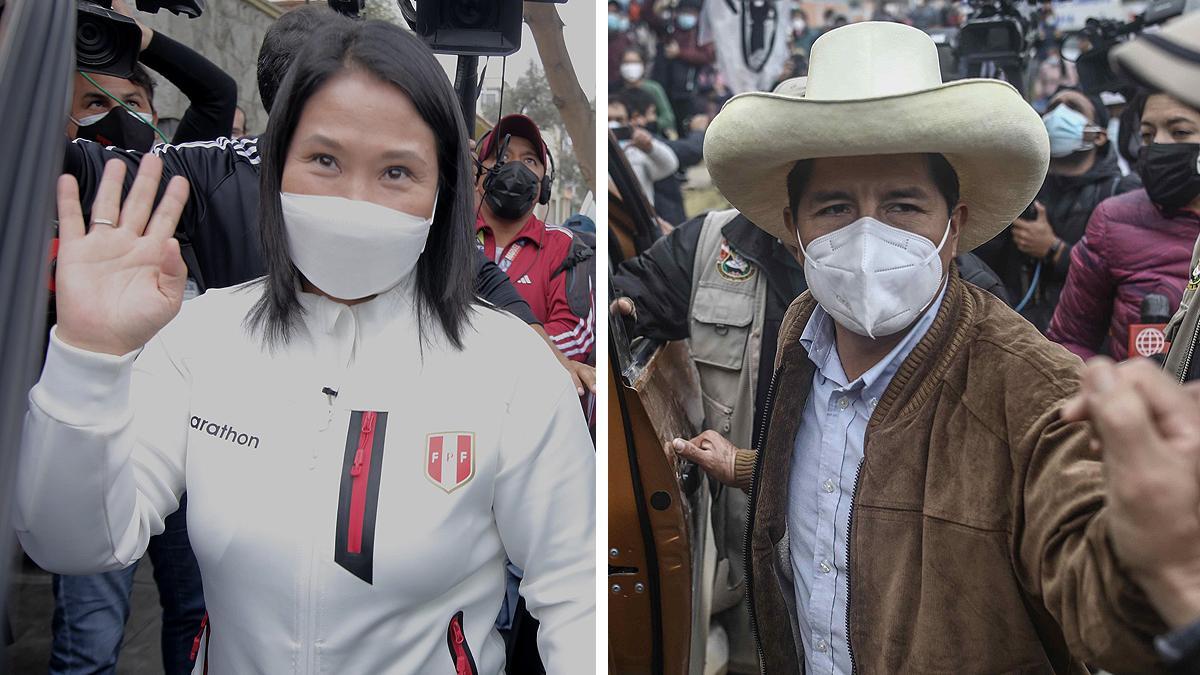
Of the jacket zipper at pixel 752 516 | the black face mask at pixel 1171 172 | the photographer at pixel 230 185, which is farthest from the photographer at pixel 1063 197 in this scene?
the photographer at pixel 230 185

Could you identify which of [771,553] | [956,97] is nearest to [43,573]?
[771,553]

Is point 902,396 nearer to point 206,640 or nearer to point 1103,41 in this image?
point 206,640

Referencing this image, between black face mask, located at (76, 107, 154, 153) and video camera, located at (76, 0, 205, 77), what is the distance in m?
0.09

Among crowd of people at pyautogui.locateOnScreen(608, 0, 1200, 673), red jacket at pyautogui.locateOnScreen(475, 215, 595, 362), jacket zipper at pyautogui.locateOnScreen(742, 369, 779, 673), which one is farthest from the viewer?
red jacket at pyautogui.locateOnScreen(475, 215, 595, 362)

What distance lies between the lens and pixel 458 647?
6.16 ft

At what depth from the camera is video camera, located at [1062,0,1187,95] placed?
8.37 ft

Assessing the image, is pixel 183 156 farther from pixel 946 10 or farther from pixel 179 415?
pixel 946 10

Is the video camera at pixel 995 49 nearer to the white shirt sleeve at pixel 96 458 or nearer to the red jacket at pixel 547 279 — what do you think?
the red jacket at pixel 547 279

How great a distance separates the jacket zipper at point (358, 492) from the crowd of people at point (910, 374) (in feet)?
2.36

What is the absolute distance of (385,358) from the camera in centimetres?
189

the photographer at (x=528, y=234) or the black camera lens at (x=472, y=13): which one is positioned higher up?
the black camera lens at (x=472, y=13)

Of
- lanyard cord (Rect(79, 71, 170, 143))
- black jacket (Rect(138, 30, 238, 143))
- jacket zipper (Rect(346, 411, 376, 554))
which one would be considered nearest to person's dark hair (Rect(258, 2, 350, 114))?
black jacket (Rect(138, 30, 238, 143))

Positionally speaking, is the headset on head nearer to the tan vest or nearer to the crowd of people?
the crowd of people

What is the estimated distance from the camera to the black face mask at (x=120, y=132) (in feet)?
6.38
